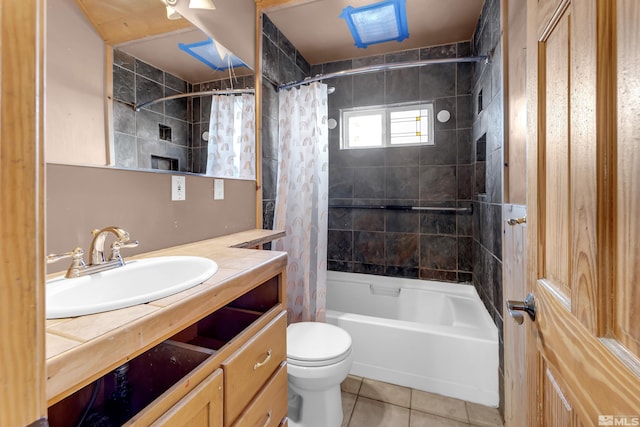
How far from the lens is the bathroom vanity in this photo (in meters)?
0.46

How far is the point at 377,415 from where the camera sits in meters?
1.53

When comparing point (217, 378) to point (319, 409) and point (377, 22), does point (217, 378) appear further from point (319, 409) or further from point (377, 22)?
point (377, 22)

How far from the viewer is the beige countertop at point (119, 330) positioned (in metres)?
0.41

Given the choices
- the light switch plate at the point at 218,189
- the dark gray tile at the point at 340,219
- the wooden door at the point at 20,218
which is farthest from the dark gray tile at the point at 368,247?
the wooden door at the point at 20,218

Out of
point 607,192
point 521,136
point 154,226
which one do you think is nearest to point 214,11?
point 154,226

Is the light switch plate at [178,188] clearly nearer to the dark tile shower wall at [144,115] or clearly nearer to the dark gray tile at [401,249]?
the dark tile shower wall at [144,115]

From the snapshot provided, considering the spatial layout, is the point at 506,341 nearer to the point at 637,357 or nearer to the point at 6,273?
the point at 637,357

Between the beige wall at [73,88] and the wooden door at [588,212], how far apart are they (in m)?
1.28

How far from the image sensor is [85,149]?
0.93m

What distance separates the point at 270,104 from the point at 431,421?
2.19 m

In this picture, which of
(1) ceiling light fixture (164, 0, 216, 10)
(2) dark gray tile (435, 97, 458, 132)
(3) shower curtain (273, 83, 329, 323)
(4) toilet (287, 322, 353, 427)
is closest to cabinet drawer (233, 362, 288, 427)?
(4) toilet (287, 322, 353, 427)

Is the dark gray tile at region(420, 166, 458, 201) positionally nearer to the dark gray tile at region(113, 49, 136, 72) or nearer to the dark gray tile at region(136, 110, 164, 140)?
the dark gray tile at region(136, 110, 164, 140)

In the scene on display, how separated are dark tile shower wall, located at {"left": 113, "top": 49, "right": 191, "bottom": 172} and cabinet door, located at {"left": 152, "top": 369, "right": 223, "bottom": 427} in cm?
84

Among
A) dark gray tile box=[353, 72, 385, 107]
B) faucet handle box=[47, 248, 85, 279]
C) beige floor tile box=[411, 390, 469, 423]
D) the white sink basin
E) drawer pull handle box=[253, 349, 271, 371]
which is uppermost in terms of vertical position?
dark gray tile box=[353, 72, 385, 107]
